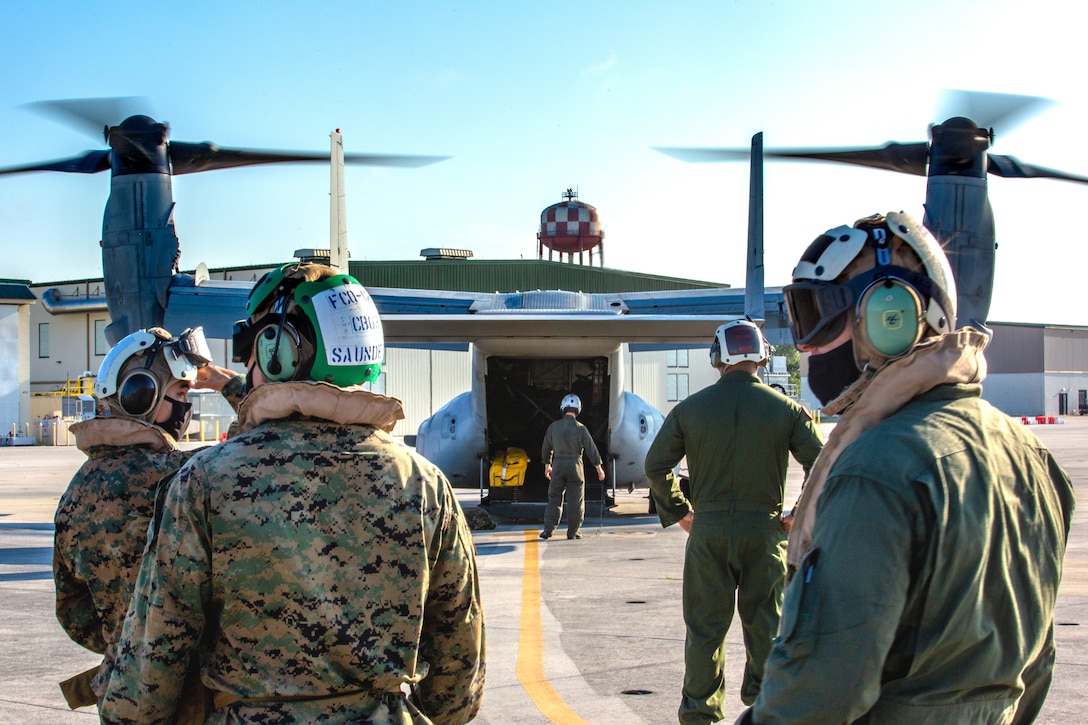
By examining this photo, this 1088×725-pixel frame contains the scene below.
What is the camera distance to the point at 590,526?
539 inches

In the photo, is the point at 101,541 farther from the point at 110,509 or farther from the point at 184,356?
the point at 184,356

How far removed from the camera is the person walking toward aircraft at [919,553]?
5.90 feet

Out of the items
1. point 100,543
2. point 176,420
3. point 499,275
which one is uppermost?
point 499,275

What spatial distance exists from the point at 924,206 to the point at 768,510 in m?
10.6

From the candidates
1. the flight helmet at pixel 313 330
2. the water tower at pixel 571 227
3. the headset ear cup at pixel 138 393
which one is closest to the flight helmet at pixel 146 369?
the headset ear cup at pixel 138 393

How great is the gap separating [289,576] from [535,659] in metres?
4.05

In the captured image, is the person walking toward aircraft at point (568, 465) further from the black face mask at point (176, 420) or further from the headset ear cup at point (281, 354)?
the headset ear cup at point (281, 354)

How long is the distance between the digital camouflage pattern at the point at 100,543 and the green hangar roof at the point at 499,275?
122 ft

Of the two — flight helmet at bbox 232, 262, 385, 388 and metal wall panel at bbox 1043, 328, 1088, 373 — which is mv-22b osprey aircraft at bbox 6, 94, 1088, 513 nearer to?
flight helmet at bbox 232, 262, 385, 388

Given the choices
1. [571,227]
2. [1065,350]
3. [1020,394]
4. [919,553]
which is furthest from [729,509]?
[1065,350]

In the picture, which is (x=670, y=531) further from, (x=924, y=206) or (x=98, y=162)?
(x=98, y=162)

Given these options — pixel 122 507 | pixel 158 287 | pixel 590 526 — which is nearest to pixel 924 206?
pixel 590 526

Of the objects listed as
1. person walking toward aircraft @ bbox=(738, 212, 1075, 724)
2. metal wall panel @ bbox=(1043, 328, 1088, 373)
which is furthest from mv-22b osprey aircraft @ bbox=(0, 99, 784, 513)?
metal wall panel @ bbox=(1043, 328, 1088, 373)

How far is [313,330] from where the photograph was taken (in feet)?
8.46
